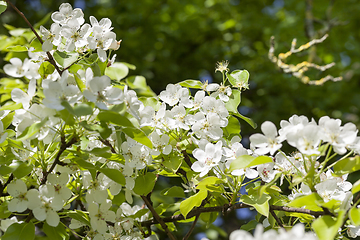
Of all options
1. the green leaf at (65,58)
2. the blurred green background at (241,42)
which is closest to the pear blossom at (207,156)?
the green leaf at (65,58)

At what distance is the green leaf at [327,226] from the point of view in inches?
29.3

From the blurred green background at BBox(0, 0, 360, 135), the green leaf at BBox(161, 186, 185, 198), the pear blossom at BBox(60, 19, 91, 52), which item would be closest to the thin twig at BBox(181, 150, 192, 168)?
the green leaf at BBox(161, 186, 185, 198)

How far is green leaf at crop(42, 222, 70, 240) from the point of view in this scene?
1041 mm

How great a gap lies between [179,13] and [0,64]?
1853 millimetres

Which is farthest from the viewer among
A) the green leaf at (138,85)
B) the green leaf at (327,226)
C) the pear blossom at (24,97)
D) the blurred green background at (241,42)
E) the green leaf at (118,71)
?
the blurred green background at (241,42)

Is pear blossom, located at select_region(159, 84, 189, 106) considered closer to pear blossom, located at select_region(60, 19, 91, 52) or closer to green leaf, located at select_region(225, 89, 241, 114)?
green leaf, located at select_region(225, 89, 241, 114)

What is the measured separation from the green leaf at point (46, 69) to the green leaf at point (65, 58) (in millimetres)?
125

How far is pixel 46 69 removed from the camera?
121 centimetres

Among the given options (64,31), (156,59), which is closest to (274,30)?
(156,59)

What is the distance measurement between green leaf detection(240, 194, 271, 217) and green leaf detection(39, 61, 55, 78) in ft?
2.56

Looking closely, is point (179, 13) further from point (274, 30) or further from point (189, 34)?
point (274, 30)

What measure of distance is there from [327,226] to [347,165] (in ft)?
0.55

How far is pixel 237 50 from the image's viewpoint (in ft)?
12.6

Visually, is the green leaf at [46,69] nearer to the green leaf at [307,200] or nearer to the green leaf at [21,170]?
the green leaf at [21,170]
